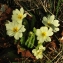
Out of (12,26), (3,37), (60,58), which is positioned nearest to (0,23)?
(3,37)

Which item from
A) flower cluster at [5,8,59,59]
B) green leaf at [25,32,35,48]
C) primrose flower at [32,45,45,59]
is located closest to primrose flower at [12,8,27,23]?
flower cluster at [5,8,59,59]

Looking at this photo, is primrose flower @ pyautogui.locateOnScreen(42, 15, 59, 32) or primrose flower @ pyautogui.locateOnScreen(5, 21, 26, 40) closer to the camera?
primrose flower @ pyautogui.locateOnScreen(5, 21, 26, 40)

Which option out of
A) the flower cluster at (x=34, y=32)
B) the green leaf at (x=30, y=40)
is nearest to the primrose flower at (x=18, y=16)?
the flower cluster at (x=34, y=32)

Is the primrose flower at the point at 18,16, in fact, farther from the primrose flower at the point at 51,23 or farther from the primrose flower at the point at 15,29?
the primrose flower at the point at 51,23

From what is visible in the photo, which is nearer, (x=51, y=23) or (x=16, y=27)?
(x=16, y=27)

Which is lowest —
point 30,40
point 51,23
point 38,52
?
point 38,52

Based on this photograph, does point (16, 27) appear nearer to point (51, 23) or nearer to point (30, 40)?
point (30, 40)

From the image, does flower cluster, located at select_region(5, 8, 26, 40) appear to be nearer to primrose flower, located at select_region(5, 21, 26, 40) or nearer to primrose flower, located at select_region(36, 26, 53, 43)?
primrose flower, located at select_region(5, 21, 26, 40)

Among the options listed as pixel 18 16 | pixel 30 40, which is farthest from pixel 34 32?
pixel 18 16
